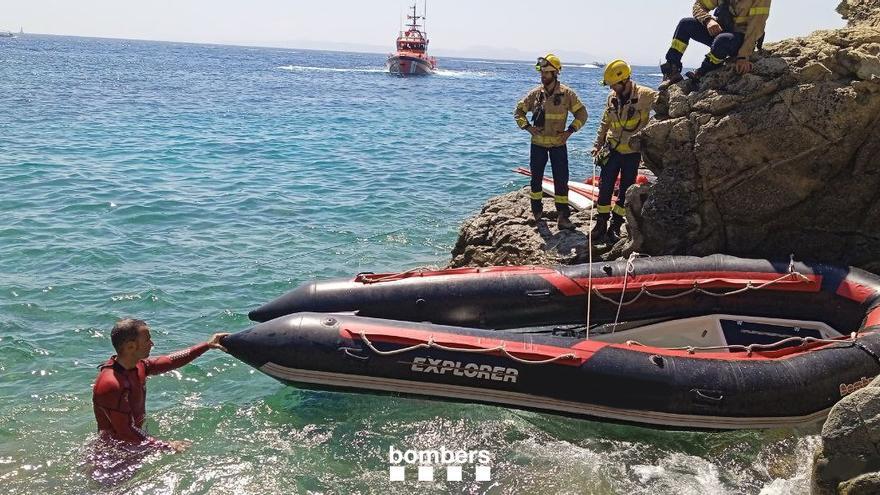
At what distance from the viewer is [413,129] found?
83.3 ft

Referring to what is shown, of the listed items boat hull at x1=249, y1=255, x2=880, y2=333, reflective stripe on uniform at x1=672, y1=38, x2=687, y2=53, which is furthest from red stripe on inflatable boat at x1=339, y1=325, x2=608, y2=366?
reflective stripe on uniform at x1=672, y1=38, x2=687, y2=53

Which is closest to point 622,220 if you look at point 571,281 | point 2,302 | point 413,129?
point 571,281

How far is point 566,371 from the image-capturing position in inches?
214

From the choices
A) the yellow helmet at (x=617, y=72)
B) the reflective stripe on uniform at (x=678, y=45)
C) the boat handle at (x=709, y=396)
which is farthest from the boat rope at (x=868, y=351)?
the reflective stripe on uniform at (x=678, y=45)

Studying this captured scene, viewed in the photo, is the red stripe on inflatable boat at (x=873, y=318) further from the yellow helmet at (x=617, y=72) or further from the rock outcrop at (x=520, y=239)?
the yellow helmet at (x=617, y=72)

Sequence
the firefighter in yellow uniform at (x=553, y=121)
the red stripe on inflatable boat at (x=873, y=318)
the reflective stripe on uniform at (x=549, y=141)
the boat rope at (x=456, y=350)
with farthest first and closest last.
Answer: the reflective stripe on uniform at (x=549, y=141) → the firefighter in yellow uniform at (x=553, y=121) → the red stripe on inflatable boat at (x=873, y=318) → the boat rope at (x=456, y=350)

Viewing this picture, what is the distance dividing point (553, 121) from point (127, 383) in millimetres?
5450

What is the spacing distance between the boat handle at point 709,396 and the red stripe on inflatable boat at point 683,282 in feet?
4.65

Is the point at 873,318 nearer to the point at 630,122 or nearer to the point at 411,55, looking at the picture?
the point at 630,122

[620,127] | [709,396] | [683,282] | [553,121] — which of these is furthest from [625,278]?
[553,121]

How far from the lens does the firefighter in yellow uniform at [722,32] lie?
268 inches

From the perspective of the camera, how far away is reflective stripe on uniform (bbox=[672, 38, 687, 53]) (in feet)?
24.6

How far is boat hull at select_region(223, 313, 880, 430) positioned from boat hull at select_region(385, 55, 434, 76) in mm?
52687

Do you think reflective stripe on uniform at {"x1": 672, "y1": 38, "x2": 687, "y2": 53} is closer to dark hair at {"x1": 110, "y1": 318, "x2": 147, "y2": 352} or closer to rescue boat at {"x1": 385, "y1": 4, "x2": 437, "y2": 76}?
dark hair at {"x1": 110, "y1": 318, "x2": 147, "y2": 352}
